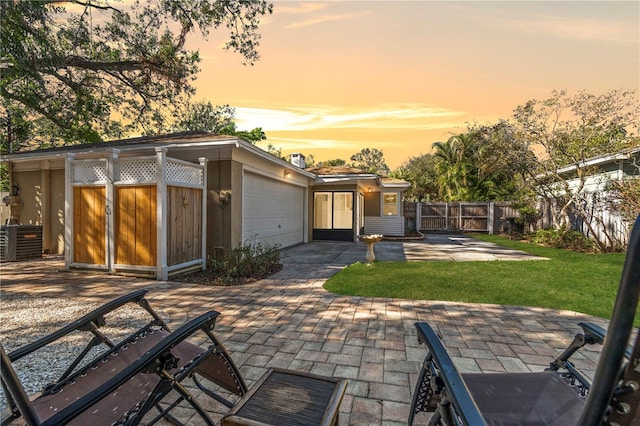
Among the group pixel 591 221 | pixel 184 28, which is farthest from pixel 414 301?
pixel 591 221

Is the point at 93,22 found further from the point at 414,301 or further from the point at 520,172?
the point at 520,172

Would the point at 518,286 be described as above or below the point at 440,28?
below

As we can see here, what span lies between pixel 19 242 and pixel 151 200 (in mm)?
5238

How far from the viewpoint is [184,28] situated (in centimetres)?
928

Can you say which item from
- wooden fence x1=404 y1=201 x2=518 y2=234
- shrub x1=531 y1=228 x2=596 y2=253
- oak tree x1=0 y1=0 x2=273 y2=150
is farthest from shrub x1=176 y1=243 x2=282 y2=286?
wooden fence x1=404 y1=201 x2=518 y2=234

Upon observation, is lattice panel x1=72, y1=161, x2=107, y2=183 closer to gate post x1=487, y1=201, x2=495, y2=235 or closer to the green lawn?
the green lawn

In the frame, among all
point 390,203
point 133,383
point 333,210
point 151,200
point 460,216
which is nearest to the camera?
point 133,383

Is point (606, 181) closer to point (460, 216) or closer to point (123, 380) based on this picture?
point (460, 216)

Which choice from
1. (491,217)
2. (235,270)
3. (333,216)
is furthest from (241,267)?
(491,217)

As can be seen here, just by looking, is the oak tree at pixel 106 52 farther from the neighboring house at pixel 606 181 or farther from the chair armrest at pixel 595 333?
the neighboring house at pixel 606 181

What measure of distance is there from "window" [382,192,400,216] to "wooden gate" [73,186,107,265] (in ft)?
43.1

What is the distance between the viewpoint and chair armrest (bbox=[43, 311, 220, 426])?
1.17 m

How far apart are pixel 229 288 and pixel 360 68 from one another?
23.0 ft

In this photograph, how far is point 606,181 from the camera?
453 inches
